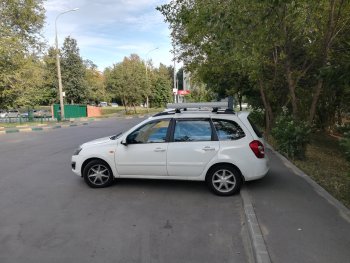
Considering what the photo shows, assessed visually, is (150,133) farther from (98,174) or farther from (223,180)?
(223,180)

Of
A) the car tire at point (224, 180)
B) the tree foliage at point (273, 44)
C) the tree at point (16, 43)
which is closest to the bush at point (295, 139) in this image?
the tree foliage at point (273, 44)

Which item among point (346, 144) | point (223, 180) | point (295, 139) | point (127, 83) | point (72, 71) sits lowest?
point (223, 180)

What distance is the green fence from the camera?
1463 inches

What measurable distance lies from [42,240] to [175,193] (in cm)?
265

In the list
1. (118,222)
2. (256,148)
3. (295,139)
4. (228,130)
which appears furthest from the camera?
(295,139)

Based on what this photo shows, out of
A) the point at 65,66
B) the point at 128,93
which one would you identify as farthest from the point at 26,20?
the point at 128,93

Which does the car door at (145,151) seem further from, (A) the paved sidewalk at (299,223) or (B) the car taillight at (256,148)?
(A) the paved sidewalk at (299,223)

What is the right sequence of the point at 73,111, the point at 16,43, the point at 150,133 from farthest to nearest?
the point at 73,111 → the point at 16,43 → the point at 150,133

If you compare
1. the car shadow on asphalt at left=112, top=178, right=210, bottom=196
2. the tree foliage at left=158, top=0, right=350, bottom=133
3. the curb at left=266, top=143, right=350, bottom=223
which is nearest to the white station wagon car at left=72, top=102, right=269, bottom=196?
the car shadow on asphalt at left=112, top=178, right=210, bottom=196

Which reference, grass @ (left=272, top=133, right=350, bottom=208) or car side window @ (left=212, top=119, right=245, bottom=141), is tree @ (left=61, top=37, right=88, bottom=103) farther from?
car side window @ (left=212, top=119, right=245, bottom=141)

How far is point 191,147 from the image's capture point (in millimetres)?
6211

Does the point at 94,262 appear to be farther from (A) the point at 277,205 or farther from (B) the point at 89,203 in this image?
(A) the point at 277,205

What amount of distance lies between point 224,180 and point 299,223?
5.79 feet

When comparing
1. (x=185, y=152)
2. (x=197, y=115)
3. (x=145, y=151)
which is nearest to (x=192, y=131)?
(x=197, y=115)
